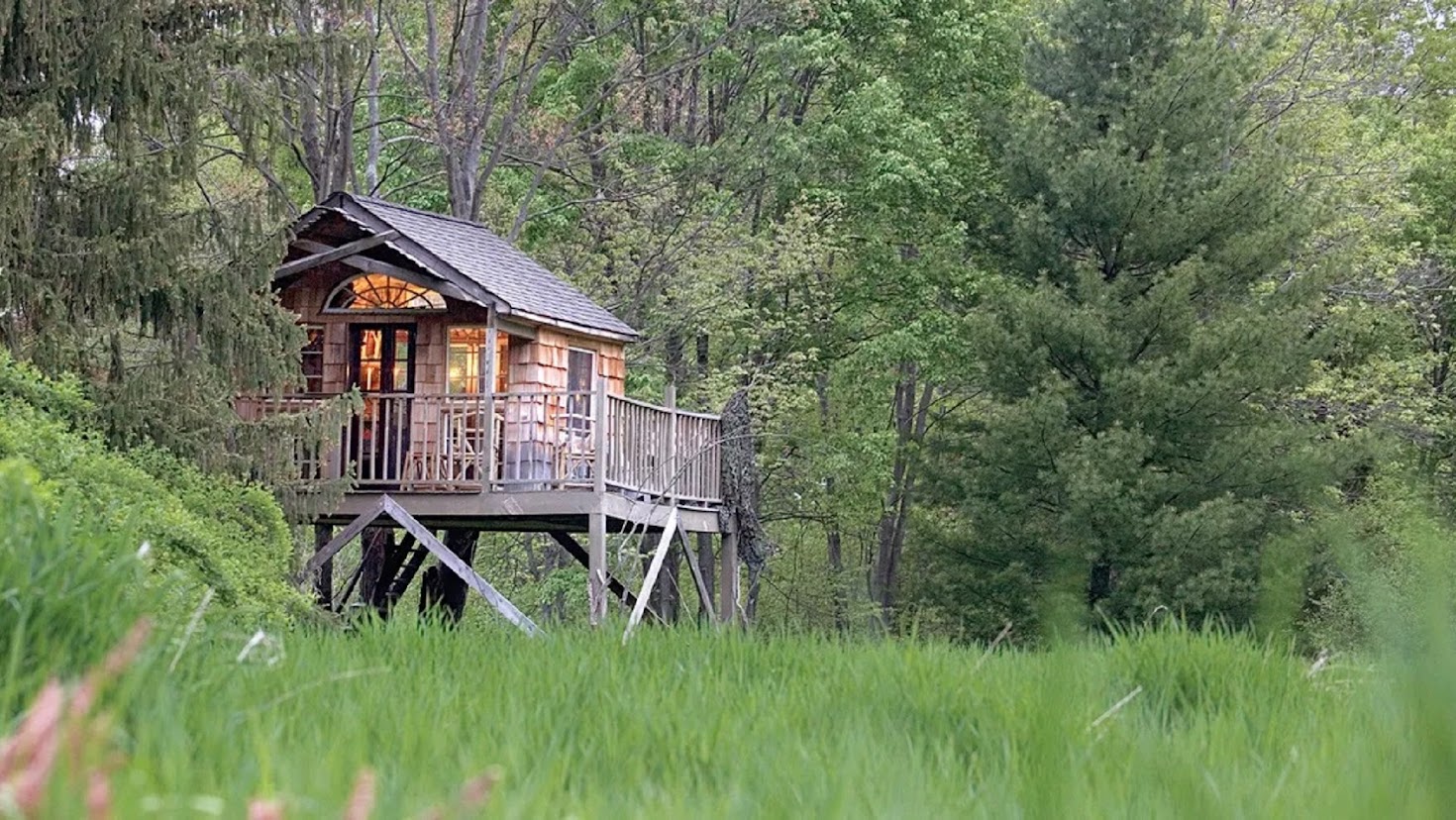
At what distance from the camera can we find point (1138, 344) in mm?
23422

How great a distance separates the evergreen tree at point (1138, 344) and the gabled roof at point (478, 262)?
581 centimetres

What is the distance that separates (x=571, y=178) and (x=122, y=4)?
15.2 m

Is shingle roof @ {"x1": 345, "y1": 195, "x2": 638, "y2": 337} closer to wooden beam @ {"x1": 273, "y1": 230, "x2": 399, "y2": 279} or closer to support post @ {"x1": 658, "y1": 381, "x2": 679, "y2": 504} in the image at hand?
wooden beam @ {"x1": 273, "y1": 230, "x2": 399, "y2": 279}

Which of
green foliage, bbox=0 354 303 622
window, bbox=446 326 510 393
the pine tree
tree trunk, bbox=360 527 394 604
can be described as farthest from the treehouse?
green foliage, bbox=0 354 303 622

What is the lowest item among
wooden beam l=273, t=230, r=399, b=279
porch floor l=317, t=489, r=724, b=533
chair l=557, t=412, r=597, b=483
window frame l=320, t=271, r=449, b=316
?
porch floor l=317, t=489, r=724, b=533

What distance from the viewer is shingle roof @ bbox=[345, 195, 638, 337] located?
64.0 feet

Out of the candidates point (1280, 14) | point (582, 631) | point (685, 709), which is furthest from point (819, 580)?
point (685, 709)

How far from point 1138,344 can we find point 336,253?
11068 mm

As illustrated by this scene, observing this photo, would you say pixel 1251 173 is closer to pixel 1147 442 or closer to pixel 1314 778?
pixel 1147 442

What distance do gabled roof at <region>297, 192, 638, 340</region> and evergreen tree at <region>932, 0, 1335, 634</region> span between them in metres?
5.81

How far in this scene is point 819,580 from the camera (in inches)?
1252

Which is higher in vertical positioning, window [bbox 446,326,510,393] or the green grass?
window [bbox 446,326,510,393]

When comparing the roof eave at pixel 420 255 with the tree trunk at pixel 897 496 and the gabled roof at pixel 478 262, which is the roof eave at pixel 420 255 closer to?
→ the gabled roof at pixel 478 262

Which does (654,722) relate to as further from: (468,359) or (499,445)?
(468,359)
